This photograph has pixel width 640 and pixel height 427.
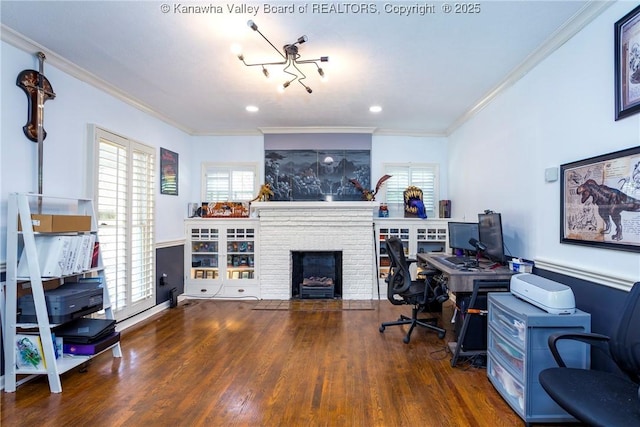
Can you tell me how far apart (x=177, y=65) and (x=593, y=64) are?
328cm

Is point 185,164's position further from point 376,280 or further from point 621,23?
point 621,23

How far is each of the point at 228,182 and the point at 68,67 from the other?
8.44 ft

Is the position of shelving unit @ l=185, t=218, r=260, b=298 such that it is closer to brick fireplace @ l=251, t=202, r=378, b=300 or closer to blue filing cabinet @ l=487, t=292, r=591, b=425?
brick fireplace @ l=251, t=202, r=378, b=300

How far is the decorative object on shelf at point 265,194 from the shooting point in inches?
190

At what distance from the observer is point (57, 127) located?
277cm

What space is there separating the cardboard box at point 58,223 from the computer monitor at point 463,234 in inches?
147

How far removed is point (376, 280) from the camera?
4.83 meters

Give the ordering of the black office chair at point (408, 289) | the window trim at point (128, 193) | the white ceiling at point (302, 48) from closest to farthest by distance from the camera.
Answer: the white ceiling at point (302, 48), the window trim at point (128, 193), the black office chair at point (408, 289)

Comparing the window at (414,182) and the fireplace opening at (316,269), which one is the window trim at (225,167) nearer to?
the fireplace opening at (316,269)

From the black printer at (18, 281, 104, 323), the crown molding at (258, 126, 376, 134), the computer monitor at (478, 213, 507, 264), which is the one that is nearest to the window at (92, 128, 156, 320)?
the black printer at (18, 281, 104, 323)

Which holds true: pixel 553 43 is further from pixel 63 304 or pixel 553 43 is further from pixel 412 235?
pixel 63 304

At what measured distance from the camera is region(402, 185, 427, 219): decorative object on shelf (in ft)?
16.1

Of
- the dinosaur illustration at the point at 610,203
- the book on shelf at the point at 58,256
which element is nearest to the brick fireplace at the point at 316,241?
the book on shelf at the point at 58,256

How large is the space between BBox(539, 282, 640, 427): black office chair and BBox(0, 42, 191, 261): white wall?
3691 mm
